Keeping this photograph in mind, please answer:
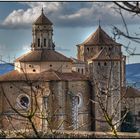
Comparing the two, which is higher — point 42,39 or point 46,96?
point 42,39

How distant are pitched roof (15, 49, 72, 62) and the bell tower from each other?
15cm

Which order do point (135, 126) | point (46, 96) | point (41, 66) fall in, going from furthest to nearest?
point (135, 126) < point (41, 66) < point (46, 96)

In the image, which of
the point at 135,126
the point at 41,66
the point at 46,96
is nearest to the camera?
the point at 46,96

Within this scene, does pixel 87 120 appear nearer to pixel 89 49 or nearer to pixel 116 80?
pixel 116 80

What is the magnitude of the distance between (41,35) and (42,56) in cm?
75

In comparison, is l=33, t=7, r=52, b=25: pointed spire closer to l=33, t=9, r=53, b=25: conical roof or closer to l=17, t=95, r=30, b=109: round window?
l=33, t=9, r=53, b=25: conical roof

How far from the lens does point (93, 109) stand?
1639 centimetres

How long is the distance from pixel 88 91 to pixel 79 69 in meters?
3.08

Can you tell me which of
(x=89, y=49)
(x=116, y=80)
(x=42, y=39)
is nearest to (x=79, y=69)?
(x=89, y=49)

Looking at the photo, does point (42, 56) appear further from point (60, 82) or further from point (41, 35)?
point (60, 82)

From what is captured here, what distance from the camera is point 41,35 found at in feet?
57.7

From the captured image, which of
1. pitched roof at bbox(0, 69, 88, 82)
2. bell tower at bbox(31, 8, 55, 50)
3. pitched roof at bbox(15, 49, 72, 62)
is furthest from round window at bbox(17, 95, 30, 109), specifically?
bell tower at bbox(31, 8, 55, 50)

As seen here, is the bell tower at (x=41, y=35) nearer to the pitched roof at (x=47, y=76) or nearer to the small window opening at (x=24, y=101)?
the pitched roof at (x=47, y=76)

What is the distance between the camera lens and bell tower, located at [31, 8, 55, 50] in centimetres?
1731
